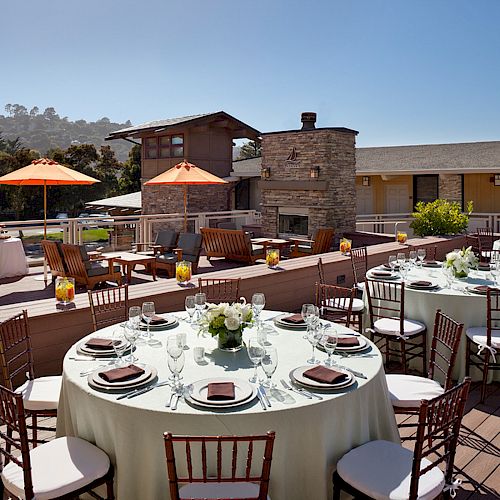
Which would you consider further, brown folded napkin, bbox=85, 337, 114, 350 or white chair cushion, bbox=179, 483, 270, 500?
brown folded napkin, bbox=85, 337, 114, 350

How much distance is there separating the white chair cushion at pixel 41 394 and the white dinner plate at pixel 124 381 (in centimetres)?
63

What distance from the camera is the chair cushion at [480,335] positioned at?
16.0ft

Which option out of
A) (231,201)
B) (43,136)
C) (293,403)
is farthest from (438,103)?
(43,136)

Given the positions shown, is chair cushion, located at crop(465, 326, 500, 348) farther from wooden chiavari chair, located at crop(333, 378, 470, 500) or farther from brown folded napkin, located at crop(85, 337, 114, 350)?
brown folded napkin, located at crop(85, 337, 114, 350)

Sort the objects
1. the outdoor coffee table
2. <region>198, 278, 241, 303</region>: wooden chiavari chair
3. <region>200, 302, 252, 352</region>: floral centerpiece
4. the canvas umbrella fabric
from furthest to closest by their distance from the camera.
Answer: the outdoor coffee table < the canvas umbrella fabric < <region>198, 278, 241, 303</region>: wooden chiavari chair < <region>200, 302, 252, 352</region>: floral centerpiece

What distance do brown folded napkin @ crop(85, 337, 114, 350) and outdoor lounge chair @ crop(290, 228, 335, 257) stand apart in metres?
8.52

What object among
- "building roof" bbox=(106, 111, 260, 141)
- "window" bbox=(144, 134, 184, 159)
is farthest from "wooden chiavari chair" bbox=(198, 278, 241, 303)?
"window" bbox=(144, 134, 184, 159)

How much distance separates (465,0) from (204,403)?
14.3m

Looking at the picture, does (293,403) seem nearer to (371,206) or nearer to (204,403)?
(204,403)

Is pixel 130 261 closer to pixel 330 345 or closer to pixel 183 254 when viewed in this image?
pixel 183 254

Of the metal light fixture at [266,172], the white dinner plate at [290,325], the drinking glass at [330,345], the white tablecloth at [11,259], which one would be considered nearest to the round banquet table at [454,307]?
the white dinner plate at [290,325]

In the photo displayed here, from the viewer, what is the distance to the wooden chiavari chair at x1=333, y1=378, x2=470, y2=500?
2.50 meters

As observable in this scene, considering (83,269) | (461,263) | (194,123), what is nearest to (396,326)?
(461,263)

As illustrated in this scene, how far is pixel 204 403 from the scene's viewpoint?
105 inches
